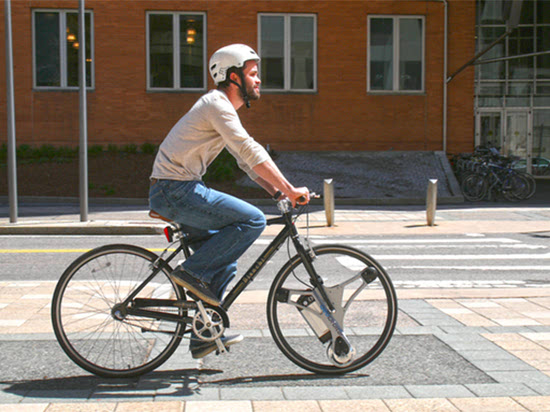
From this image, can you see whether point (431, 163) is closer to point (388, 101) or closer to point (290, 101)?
point (388, 101)

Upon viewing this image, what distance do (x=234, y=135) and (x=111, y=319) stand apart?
Result: 1.31 meters

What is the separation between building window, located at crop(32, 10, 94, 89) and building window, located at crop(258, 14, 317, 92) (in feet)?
19.1

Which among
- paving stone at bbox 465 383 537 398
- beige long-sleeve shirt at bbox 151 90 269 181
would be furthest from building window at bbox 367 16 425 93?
paving stone at bbox 465 383 537 398

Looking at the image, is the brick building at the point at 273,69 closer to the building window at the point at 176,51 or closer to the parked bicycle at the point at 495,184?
the building window at the point at 176,51

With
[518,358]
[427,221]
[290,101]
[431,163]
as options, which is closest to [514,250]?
[427,221]

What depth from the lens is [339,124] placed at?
25.6m

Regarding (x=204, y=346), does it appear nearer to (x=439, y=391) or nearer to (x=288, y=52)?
(x=439, y=391)

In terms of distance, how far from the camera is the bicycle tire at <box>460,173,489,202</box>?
21016 mm

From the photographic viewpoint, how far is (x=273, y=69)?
2584 cm

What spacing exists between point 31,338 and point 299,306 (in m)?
1.96

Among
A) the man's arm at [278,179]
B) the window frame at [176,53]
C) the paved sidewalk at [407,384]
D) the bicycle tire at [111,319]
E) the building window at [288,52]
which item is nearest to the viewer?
the paved sidewalk at [407,384]

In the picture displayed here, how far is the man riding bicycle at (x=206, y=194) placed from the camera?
4219mm

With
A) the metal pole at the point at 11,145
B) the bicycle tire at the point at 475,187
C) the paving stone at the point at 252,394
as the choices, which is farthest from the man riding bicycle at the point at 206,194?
the bicycle tire at the point at 475,187

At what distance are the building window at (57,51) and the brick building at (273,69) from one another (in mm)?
33
